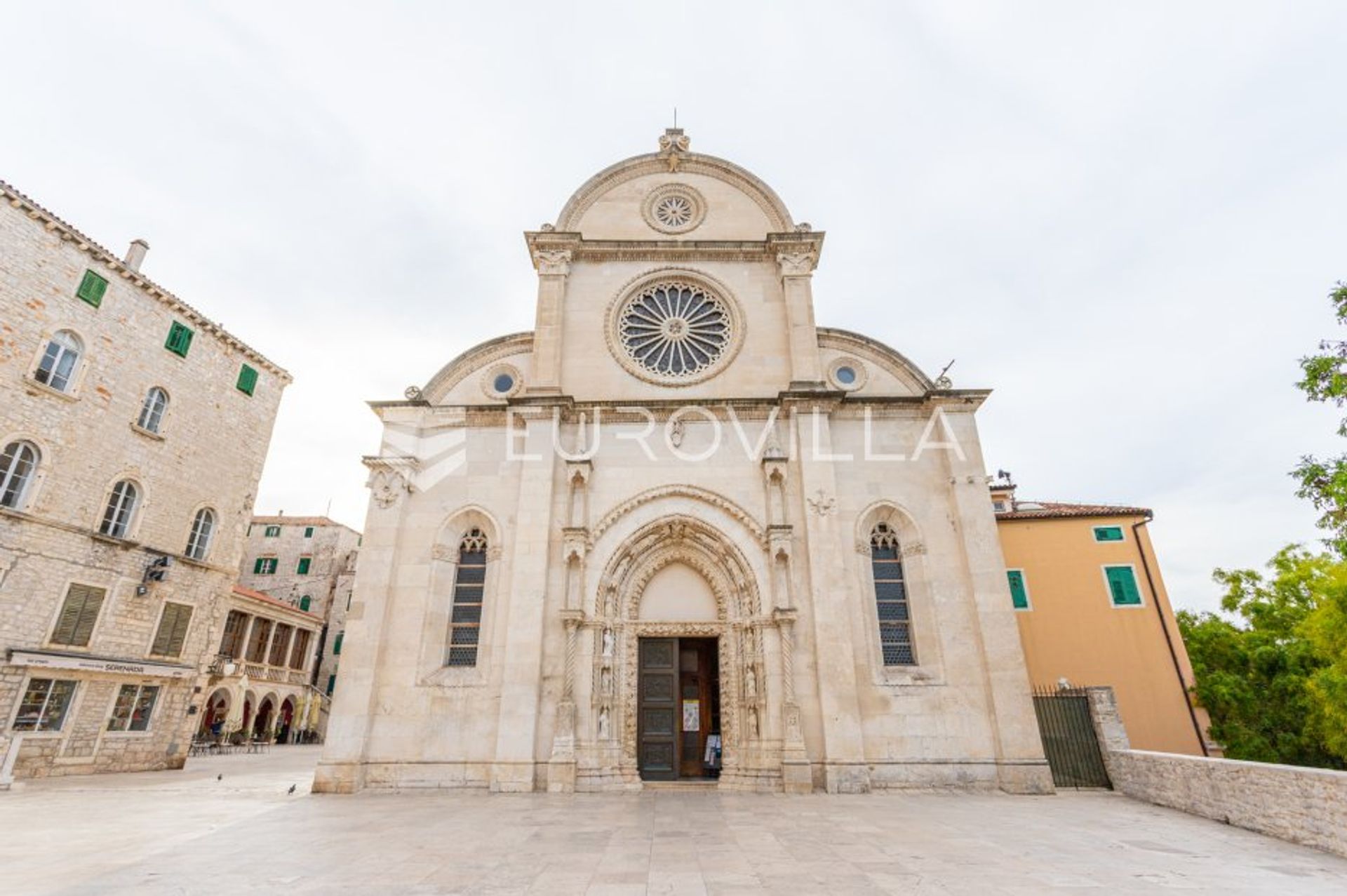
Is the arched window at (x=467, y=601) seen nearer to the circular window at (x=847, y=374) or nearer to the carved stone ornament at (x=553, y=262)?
the carved stone ornament at (x=553, y=262)

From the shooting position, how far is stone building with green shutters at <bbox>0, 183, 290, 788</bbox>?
1467cm

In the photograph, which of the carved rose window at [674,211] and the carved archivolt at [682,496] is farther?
the carved rose window at [674,211]

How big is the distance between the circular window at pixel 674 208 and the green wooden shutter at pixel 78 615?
58.6ft

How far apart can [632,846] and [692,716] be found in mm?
6825

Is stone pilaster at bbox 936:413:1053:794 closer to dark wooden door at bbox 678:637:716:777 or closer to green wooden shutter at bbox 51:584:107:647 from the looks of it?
dark wooden door at bbox 678:637:716:777

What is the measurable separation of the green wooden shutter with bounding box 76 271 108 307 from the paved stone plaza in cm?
1224

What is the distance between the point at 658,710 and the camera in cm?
1352

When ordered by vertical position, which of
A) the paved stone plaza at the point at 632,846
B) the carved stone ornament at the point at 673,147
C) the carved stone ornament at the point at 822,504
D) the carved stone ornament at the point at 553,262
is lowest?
the paved stone plaza at the point at 632,846

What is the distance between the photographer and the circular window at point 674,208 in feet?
57.4

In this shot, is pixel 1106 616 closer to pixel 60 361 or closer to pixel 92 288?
pixel 60 361

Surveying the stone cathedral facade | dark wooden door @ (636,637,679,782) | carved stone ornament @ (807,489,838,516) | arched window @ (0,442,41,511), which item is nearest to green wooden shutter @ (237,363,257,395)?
arched window @ (0,442,41,511)

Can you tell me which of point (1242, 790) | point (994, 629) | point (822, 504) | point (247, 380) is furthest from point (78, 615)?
point (1242, 790)

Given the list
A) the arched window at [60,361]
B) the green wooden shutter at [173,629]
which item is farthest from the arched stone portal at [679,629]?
the arched window at [60,361]

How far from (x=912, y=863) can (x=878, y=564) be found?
8305 mm
